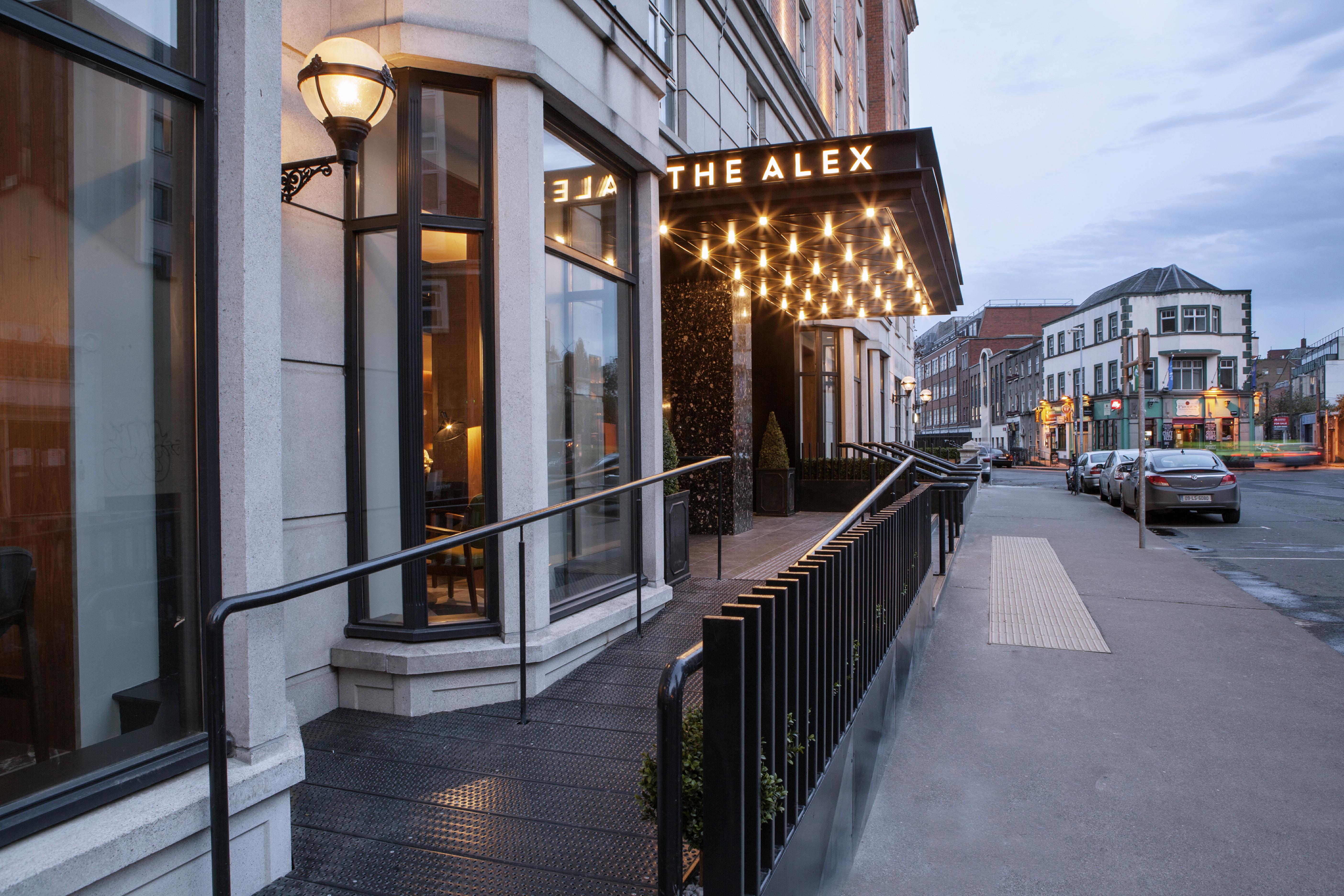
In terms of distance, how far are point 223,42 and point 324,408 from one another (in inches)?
79.1

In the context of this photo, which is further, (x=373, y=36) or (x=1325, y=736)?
(x=1325, y=736)

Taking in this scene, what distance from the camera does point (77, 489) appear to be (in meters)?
2.62

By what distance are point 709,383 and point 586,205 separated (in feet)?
19.1

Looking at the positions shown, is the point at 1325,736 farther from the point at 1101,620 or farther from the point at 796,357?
the point at 796,357

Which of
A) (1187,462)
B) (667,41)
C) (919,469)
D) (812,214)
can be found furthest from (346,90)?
(1187,462)

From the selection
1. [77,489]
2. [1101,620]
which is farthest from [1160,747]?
[77,489]

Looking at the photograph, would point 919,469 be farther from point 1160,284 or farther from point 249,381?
point 1160,284

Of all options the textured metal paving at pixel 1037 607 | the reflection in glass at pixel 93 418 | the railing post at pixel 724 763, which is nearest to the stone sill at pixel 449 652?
the reflection in glass at pixel 93 418

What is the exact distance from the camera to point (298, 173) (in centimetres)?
422

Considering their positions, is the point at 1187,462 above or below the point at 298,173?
below

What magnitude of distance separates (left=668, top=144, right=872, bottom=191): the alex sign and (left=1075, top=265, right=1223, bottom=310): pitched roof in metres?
53.9

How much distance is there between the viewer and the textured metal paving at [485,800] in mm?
2818

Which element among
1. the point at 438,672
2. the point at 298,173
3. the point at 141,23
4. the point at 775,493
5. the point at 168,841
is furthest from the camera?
the point at 775,493

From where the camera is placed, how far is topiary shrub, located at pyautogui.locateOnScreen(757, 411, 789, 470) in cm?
1441
